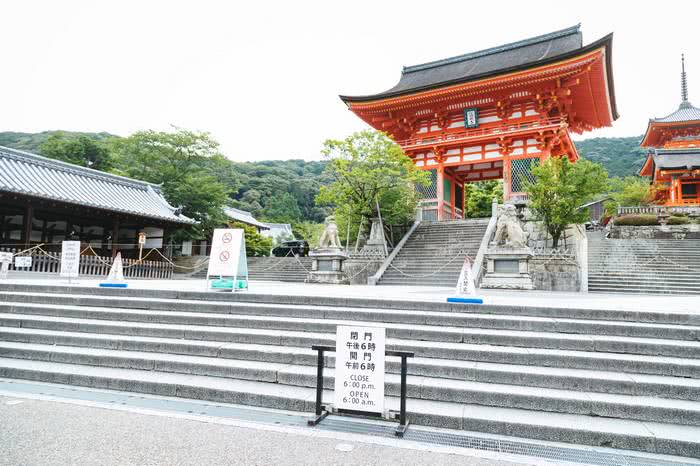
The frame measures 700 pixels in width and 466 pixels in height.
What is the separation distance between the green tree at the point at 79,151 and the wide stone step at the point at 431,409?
36031mm

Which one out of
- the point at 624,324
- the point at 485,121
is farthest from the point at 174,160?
the point at 624,324

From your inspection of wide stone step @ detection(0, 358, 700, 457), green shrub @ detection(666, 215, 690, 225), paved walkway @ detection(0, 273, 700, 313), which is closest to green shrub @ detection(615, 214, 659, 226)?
green shrub @ detection(666, 215, 690, 225)

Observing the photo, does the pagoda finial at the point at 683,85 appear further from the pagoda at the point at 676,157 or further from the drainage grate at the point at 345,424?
the drainage grate at the point at 345,424

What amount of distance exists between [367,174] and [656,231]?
15279 mm

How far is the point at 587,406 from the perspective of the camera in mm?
3689

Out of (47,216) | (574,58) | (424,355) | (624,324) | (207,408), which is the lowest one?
(207,408)

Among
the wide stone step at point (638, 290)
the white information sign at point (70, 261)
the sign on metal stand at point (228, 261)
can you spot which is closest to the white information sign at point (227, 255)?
the sign on metal stand at point (228, 261)

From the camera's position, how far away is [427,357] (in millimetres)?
4742

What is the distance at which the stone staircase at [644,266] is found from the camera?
42.7 feet

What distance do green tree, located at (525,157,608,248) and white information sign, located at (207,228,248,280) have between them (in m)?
11.1

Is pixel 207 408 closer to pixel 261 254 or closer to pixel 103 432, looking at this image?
pixel 103 432

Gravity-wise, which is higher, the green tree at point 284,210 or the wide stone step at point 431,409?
the green tree at point 284,210

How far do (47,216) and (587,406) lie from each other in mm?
21759

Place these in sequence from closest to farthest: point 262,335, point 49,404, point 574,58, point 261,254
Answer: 1. point 49,404
2. point 262,335
3. point 574,58
4. point 261,254
